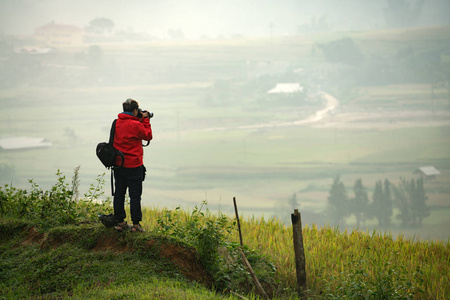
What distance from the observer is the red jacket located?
711cm

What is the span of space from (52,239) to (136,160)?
191cm

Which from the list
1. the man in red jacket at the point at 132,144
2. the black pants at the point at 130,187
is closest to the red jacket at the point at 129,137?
the man in red jacket at the point at 132,144

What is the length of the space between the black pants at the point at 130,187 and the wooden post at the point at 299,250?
238 cm

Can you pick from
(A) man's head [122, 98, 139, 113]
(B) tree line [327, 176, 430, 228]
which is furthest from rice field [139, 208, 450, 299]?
(B) tree line [327, 176, 430, 228]

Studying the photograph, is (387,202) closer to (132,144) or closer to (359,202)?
(359,202)

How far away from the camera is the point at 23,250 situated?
773 cm

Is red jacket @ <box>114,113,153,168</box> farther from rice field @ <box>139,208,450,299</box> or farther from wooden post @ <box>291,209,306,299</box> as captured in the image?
rice field @ <box>139,208,450,299</box>

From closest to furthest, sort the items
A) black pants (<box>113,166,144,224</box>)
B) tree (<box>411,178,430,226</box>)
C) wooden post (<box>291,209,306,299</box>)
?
1. black pants (<box>113,166,144,224</box>)
2. wooden post (<box>291,209,306,299</box>)
3. tree (<box>411,178,430,226</box>)

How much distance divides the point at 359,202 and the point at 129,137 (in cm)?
6647

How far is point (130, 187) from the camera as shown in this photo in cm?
728

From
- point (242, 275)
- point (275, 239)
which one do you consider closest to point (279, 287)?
point (242, 275)

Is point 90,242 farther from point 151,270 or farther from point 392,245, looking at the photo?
point 392,245

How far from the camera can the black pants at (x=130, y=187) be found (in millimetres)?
7230

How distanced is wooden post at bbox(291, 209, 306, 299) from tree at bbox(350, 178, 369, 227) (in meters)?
63.1
